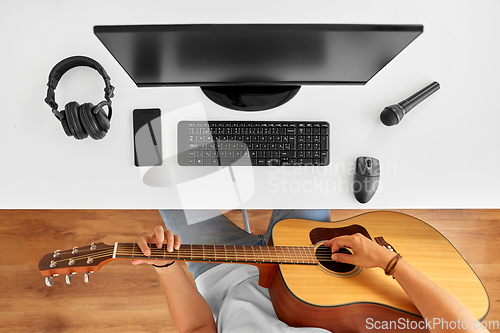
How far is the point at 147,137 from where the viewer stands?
857 millimetres

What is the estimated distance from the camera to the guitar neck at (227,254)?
2.55 ft

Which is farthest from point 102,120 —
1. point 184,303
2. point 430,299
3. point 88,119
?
point 430,299

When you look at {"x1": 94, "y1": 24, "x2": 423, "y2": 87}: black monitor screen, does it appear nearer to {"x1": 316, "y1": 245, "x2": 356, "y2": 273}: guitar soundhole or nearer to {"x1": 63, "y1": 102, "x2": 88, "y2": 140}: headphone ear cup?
{"x1": 63, "y1": 102, "x2": 88, "y2": 140}: headphone ear cup

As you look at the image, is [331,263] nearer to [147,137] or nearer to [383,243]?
[383,243]

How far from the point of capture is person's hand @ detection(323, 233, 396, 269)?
841 millimetres

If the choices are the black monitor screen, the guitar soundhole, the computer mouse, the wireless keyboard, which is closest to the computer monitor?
the black monitor screen

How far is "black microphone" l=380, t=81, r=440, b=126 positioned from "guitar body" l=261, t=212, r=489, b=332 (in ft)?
1.37

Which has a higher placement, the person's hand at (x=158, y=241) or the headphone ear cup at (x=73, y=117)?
the headphone ear cup at (x=73, y=117)

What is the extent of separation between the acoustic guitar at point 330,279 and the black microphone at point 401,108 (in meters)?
0.40

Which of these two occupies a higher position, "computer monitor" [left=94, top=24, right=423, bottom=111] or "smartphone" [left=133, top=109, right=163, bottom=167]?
"computer monitor" [left=94, top=24, right=423, bottom=111]

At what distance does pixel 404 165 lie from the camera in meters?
0.87

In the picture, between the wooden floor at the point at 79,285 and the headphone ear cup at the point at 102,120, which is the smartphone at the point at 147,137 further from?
the wooden floor at the point at 79,285

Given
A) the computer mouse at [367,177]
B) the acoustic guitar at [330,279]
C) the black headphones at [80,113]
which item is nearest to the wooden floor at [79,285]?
the acoustic guitar at [330,279]

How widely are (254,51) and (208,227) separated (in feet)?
2.17
